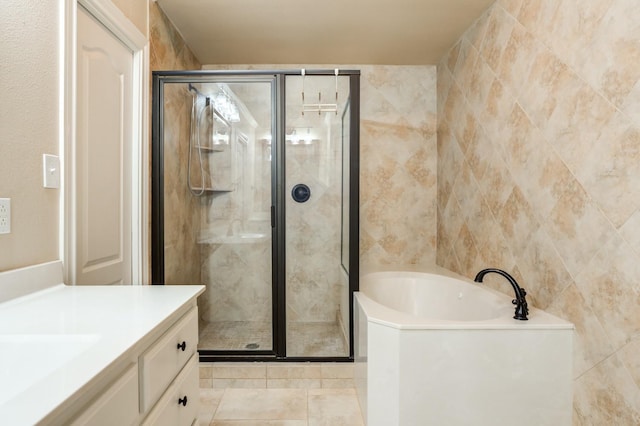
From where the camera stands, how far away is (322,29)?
7.90ft

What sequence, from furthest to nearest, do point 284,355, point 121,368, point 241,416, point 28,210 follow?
point 284,355 → point 241,416 → point 28,210 → point 121,368

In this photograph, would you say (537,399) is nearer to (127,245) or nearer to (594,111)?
(594,111)

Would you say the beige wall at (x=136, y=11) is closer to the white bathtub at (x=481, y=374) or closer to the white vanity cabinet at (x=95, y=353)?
the white vanity cabinet at (x=95, y=353)

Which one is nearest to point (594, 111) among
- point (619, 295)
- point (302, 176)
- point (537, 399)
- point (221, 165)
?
point (619, 295)

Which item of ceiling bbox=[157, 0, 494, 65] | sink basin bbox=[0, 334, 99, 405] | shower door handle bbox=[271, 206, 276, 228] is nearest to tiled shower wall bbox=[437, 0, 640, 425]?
ceiling bbox=[157, 0, 494, 65]

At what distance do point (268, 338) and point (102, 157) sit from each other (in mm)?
1428

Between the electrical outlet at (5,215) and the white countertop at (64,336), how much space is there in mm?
226

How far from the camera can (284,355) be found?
2205 millimetres

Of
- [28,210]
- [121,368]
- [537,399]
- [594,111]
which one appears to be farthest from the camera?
[537,399]

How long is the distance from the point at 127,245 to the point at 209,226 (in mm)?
503

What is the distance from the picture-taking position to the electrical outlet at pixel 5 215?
108 centimetres

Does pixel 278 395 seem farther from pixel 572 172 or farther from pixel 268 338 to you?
pixel 572 172

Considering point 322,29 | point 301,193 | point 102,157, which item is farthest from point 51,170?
point 322,29

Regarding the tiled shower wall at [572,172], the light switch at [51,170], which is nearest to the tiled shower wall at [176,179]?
the light switch at [51,170]
